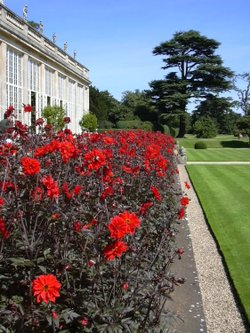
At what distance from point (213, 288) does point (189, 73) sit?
1828 inches

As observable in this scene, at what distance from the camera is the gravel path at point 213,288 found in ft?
13.7

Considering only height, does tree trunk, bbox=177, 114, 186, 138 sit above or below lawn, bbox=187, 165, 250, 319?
above

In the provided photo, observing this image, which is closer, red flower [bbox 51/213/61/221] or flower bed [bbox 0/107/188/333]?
flower bed [bbox 0/107/188/333]

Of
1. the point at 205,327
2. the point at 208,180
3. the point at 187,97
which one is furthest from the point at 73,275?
the point at 187,97

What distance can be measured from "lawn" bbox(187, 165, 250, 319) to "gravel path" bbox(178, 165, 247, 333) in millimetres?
123

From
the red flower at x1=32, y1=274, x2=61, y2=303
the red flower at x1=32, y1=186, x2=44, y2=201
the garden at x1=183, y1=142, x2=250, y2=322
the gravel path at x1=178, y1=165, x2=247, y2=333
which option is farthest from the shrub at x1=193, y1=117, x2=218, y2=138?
the red flower at x1=32, y1=274, x2=61, y2=303

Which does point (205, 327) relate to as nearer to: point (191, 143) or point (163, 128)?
point (191, 143)

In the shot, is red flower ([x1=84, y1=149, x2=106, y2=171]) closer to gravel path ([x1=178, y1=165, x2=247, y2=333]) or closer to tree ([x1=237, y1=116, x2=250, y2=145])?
gravel path ([x1=178, y1=165, x2=247, y2=333])

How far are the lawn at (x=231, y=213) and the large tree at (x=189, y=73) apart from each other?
31.0m

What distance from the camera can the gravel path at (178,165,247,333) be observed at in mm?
4191

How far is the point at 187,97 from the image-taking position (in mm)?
47500

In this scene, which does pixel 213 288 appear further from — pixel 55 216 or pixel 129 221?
pixel 129 221

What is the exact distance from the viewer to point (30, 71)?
24688mm

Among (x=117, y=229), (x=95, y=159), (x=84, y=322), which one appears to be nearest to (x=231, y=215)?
(x=95, y=159)
